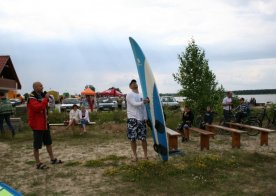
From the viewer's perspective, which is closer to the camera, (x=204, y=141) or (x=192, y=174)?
(x=192, y=174)

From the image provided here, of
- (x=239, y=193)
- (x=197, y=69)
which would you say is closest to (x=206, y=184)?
(x=239, y=193)

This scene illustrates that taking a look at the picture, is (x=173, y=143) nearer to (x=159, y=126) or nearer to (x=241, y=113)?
(x=159, y=126)

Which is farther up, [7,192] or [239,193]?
[7,192]

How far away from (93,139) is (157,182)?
5745mm

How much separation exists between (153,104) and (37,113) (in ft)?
7.47

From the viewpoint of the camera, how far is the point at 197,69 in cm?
1444

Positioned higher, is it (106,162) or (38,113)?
(38,113)

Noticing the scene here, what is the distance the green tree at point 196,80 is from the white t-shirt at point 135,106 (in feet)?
24.2

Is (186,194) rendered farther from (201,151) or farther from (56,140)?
(56,140)

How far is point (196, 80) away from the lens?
47.3 feet

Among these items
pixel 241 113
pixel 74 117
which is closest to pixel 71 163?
pixel 74 117

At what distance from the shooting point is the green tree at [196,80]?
14305 mm

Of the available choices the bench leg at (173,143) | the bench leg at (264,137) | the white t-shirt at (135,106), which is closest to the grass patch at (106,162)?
the white t-shirt at (135,106)

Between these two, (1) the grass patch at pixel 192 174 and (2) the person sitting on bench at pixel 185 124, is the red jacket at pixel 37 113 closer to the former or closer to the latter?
(1) the grass patch at pixel 192 174
